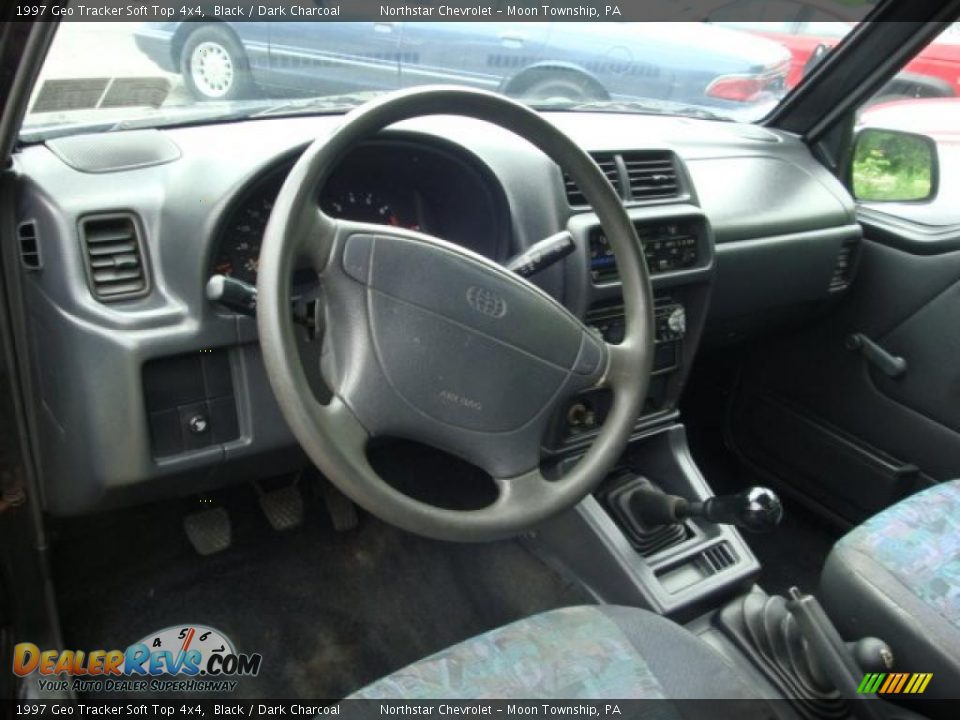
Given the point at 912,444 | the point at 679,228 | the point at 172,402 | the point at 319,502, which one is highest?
the point at 679,228

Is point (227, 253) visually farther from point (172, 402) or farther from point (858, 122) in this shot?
point (858, 122)

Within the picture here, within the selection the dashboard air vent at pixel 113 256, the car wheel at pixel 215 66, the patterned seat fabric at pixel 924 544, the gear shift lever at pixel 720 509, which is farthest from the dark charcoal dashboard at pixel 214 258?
the patterned seat fabric at pixel 924 544

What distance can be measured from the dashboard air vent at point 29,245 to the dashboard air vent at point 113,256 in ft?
0.30

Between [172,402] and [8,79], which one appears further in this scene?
[172,402]

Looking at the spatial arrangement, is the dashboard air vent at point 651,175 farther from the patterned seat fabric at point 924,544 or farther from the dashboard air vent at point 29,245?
the dashboard air vent at point 29,245

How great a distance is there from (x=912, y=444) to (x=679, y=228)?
3.19ft

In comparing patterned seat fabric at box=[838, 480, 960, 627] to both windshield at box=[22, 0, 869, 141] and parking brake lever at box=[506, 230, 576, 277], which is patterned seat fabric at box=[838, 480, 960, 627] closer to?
parking brake lever at box=[506, 230, 576, 277]

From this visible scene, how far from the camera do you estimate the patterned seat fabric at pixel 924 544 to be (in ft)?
4.68

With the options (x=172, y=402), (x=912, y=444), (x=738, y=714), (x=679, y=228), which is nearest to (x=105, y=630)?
(x=172, y=402)

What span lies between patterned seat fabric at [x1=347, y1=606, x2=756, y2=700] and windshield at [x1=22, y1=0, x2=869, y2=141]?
1.06 metres

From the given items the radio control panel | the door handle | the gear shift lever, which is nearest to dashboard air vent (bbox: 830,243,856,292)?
the door handle

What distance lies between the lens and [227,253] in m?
1.47

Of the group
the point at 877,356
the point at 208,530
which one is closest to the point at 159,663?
the point at 208,530

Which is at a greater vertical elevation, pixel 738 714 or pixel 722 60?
pixel 722 60
